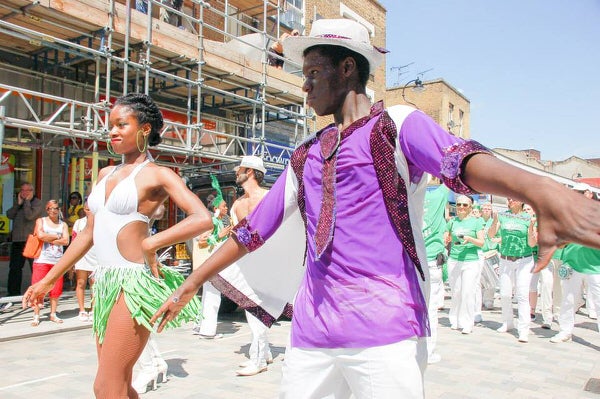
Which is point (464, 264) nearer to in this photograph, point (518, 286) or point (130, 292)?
point (518, 286)

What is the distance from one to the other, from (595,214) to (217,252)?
57.3 inches

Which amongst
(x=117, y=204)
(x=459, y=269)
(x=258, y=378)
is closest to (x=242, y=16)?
(x=459, y=269)

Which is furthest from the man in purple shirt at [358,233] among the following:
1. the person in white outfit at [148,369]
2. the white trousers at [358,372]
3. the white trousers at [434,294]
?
the white trousers at [434,294]

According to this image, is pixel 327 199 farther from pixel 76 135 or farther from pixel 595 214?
pixel 76 135

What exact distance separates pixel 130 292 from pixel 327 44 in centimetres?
166

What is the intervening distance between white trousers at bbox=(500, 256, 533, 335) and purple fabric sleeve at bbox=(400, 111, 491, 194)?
647 cm

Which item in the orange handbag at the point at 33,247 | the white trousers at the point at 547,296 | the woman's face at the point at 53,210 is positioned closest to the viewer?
the orange handbag at the point at 33,247

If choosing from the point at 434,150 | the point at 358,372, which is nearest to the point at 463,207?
the point at 358,372

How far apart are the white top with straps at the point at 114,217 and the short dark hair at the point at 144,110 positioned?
0.37 m

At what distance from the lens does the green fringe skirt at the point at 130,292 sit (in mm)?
2752

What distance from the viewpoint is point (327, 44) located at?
200 cm

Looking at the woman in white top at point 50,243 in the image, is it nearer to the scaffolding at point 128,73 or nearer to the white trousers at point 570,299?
the scaffolding at point 128,73

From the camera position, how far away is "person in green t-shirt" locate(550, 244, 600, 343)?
284 inches

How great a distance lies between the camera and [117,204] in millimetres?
2861
